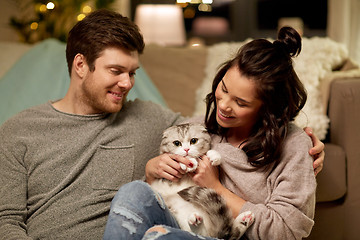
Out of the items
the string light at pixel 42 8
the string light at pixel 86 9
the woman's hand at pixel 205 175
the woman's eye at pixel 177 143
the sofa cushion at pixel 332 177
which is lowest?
the sofa cushion at pixel 332 177

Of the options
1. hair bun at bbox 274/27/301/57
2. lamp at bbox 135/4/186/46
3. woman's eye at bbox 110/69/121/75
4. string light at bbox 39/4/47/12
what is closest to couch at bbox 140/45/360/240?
Result: hair bun at bbox 274/27/301/57

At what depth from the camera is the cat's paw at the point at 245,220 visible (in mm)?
1269

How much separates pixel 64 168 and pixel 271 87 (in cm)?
86

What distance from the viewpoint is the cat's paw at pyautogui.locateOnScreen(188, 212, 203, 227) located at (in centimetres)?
125

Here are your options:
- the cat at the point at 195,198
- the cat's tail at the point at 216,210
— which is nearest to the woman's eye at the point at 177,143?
the cat at the point at 195,198

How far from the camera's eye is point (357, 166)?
201cm

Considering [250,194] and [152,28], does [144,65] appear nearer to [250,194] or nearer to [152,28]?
[152,28]

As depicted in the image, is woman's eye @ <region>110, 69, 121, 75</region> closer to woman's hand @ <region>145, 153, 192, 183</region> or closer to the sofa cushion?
woman's hand @ <region>145, 153, 192, 183</region>

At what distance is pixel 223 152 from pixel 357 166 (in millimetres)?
945

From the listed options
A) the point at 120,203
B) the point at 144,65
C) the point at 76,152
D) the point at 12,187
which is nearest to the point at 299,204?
the point at 120,203

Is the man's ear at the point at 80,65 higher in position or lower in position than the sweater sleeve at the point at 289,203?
higher

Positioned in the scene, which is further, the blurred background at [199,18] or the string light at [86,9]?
the string light at [86,9]

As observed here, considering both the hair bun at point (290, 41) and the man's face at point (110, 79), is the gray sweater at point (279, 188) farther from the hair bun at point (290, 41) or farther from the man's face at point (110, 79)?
the man's face at point (110, 79)

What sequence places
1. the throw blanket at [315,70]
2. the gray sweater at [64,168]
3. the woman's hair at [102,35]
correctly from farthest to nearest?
the throw blanket at [315,70] → the woman's hair at [102,35] → the gray sweater at [64,168]
